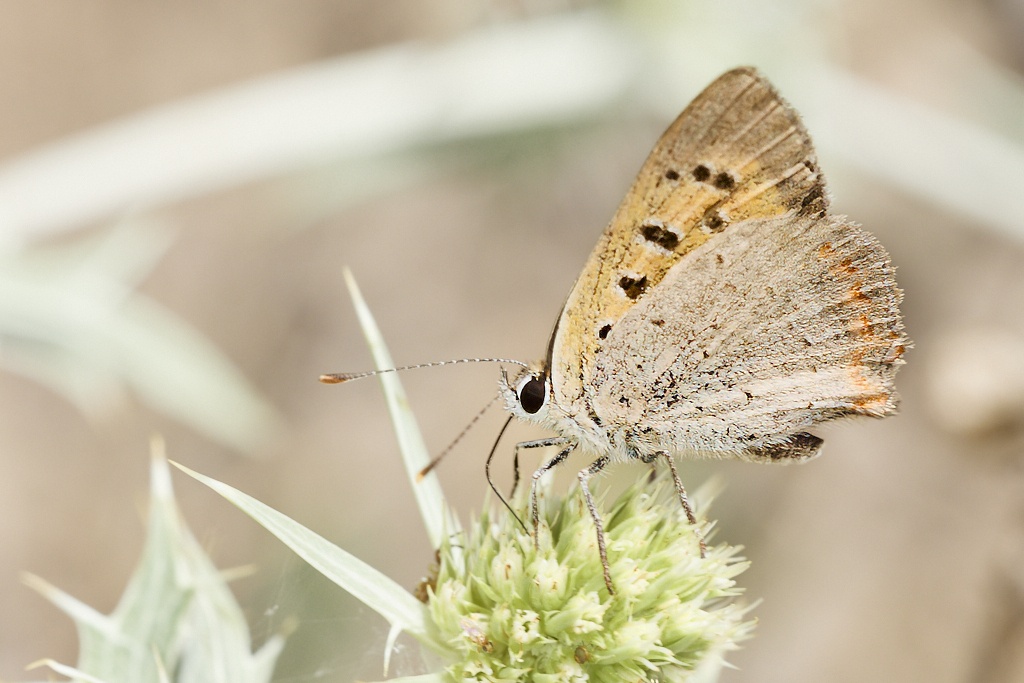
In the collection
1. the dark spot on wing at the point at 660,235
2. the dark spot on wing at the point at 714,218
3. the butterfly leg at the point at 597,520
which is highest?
the dark spot on wing at the point at 714,218

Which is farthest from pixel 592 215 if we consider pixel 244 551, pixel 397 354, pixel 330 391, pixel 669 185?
pixel 669 185

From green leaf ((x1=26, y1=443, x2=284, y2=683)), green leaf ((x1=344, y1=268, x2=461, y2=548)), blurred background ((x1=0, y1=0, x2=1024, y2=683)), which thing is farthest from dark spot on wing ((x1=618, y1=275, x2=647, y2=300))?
blurred background ((x1=0, y1=0, x2=1024, y2=683))

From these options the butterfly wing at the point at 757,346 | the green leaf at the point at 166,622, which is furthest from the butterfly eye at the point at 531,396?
the green leaf at the point at 166,622

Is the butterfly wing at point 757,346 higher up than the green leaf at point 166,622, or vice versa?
the butterfly wing at point 757,346

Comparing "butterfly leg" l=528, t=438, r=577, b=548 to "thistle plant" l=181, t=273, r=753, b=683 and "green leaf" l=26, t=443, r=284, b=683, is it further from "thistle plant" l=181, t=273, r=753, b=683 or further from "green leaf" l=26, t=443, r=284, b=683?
"green leaf" l=26, t=443, r=284, b=683

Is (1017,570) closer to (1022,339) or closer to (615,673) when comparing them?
(615,673)

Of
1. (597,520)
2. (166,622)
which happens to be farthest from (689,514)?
(166,622)

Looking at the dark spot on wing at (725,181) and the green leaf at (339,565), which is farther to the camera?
the dark spot on wing at (725,181)

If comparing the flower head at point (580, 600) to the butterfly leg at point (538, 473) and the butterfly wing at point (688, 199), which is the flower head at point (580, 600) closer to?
the butterfly leg at point (538, 473)
